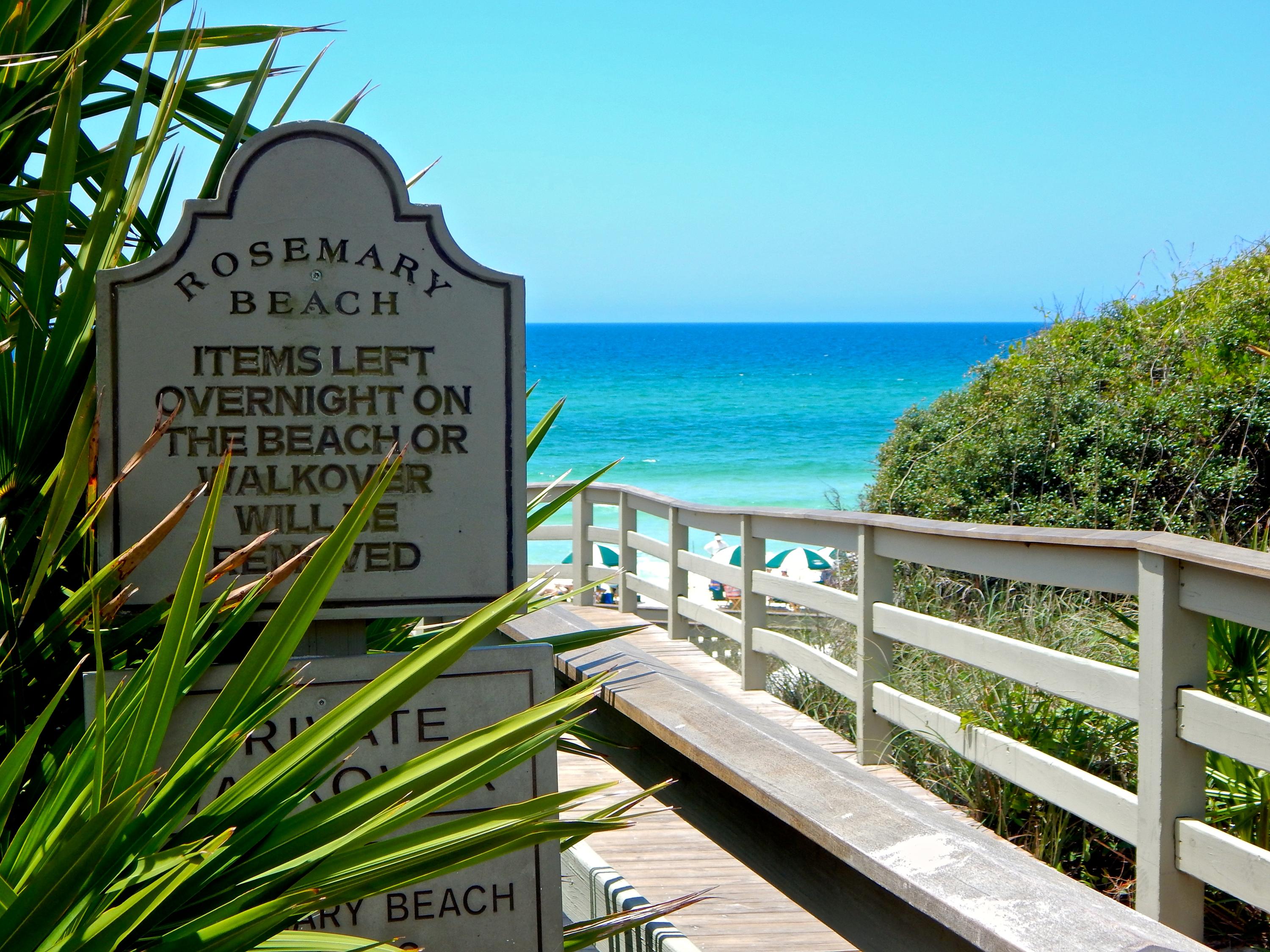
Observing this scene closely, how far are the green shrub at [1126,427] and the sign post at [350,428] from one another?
18.6 ft

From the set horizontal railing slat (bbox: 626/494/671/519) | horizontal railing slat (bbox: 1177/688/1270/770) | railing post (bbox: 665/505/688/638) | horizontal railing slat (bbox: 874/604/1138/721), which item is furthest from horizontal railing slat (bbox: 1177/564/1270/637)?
horizontal railing slat (bbox: 626/494/671/519)

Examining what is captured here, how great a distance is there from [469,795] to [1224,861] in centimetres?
A: 222

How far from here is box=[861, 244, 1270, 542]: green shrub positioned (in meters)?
7.20

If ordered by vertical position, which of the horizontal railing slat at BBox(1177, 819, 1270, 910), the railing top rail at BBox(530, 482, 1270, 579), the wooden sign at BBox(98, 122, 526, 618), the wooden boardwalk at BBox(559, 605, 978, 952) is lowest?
the wooden boardwalk at BBox(559, 605, 978, 952)

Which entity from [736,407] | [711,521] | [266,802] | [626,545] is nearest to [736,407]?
[736,407]

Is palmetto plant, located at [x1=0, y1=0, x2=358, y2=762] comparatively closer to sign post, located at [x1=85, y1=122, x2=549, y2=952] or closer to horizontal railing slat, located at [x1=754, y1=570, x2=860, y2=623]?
sign post, located at [x1=85, y1=122, x2=549, y2=952]

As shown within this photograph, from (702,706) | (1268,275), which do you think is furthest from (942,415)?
(702,706)

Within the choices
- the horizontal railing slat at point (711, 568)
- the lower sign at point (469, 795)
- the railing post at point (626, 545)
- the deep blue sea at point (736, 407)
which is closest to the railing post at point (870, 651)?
the horizontal railing slat at point (711, 568)

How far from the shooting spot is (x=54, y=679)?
6.25 feet

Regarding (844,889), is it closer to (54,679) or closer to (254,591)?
(254,591)

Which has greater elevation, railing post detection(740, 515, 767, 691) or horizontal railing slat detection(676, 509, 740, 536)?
horizontal railing slat detection(676, 509, 740, 536)

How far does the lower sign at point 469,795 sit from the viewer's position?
6.28 feet

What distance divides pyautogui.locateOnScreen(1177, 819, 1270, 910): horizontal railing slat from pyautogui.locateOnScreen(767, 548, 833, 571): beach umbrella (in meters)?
10.9

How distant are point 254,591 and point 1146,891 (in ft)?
9.07
